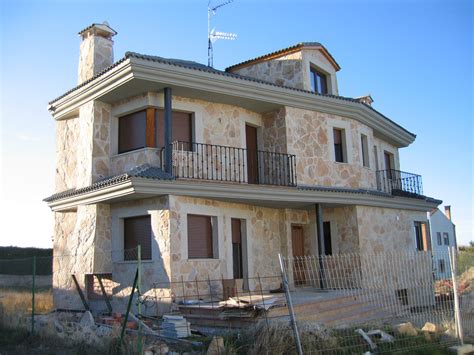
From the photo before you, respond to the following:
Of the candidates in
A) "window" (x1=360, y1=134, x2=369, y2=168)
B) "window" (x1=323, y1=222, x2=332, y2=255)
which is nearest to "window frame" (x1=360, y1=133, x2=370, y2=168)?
"window" (x1=360, y1=134, x2=369, y2=168)

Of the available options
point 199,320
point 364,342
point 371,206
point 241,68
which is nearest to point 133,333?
point 199,320

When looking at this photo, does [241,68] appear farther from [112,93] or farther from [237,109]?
[112,93]

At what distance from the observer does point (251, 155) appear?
54.0 feet

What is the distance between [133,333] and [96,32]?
36.4 ft

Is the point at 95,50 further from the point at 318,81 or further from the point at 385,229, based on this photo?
the point at 385,229

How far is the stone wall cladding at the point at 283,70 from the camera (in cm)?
1808

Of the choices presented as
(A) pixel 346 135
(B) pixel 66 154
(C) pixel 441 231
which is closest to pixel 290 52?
(A) pixel 346 135

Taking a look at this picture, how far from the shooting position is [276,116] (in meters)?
16.5

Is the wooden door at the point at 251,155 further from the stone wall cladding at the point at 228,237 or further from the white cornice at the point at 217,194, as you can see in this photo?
the white cornice at the point at 217,194

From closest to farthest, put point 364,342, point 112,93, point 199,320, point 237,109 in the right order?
point 364,342
point 199,320
point 112,93
point 237,109

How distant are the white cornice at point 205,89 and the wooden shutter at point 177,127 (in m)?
1.16

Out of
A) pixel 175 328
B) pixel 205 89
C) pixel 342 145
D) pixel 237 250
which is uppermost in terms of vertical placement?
pixel 205 89

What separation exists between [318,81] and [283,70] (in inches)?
65.7

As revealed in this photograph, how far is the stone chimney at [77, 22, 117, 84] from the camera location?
16375mm
